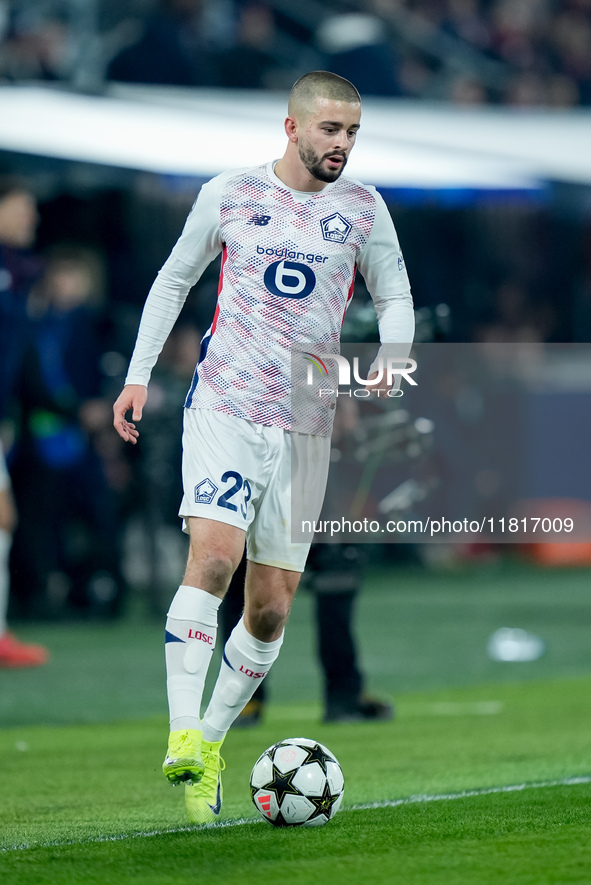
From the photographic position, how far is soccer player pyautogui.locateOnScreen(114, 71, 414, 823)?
476 centimetres

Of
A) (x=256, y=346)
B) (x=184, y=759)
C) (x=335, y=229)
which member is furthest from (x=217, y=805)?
(x=335, y=229)

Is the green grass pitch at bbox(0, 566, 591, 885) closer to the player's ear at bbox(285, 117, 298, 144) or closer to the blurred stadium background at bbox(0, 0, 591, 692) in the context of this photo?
the blurred stadium background at bbox(0, 0, 591, 692)

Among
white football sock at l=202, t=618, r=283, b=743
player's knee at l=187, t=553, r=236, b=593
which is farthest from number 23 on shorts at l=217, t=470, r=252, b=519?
white football sock at l=202, t=618, r=283, b=743

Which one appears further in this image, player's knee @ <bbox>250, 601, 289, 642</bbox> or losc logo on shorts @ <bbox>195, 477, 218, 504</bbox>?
player's knee @ <bbox>250, 601, 289, 642</bbox>

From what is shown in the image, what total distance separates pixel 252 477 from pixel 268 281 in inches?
24.9

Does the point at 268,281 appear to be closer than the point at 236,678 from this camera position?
Yes

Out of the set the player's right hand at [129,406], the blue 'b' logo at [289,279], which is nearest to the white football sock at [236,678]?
the player's right hand at [129,406]

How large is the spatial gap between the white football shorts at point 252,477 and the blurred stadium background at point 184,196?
4.17 meters

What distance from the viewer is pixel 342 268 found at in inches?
197

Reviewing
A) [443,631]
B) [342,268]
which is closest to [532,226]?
[443,631]

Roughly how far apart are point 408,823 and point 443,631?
21.0 ft

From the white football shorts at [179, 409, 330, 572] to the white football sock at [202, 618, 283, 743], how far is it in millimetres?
295

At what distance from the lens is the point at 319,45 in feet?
49.4

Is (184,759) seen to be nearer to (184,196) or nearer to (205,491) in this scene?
(205,491)
